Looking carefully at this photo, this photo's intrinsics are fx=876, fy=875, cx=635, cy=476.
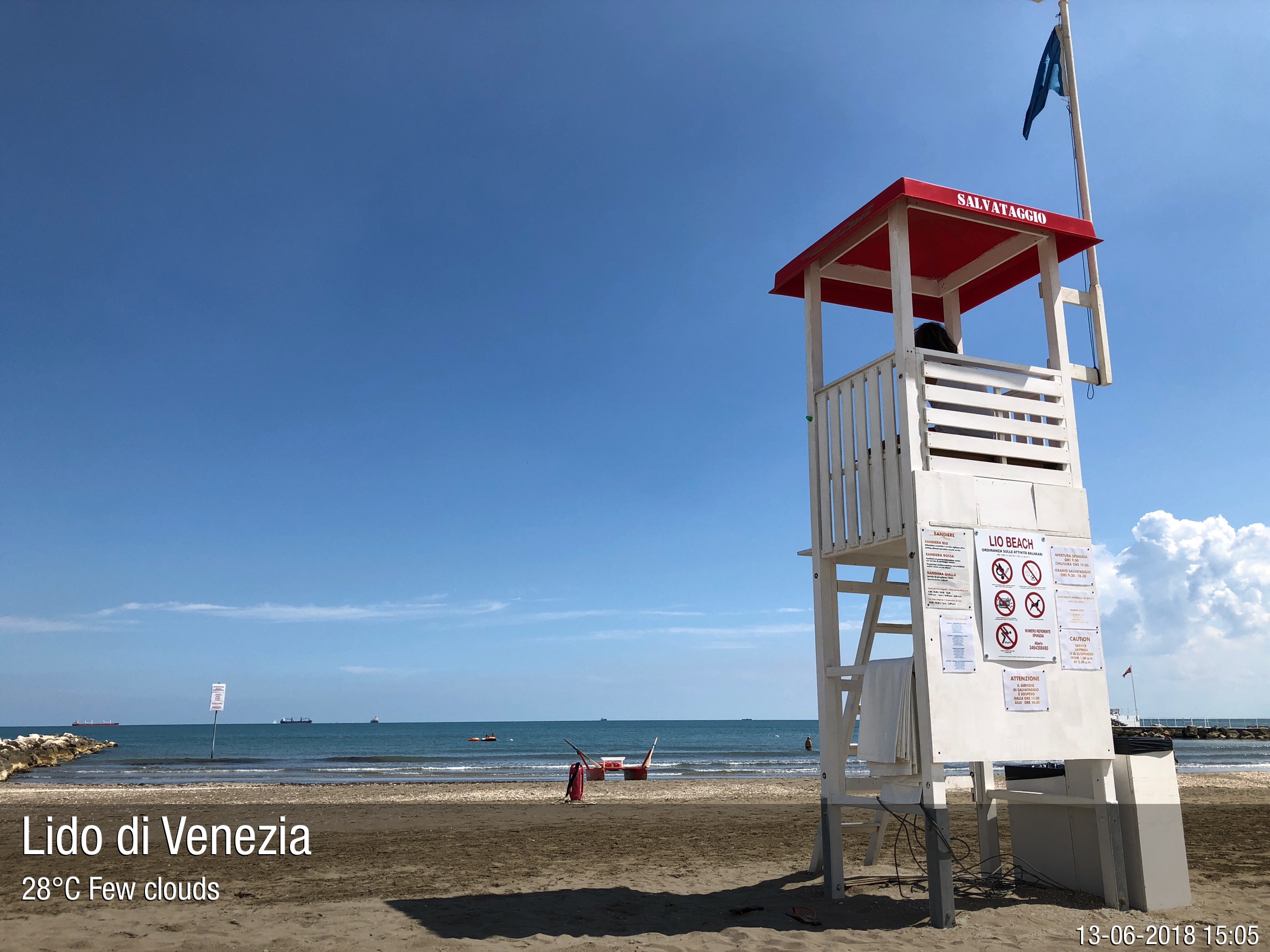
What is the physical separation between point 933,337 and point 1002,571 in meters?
2.18

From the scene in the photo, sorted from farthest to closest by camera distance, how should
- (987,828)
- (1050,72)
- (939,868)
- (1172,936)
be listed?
(1050,72)
(987,828)
(939,868)
(1172,936)

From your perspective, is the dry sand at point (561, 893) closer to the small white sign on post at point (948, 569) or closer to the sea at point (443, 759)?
the small white sign on post at point (948, 569)

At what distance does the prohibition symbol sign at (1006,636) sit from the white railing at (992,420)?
3.61ft

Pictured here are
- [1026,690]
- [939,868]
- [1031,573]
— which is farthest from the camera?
[1031,573]

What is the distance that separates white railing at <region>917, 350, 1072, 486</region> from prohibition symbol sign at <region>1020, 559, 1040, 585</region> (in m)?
0.65

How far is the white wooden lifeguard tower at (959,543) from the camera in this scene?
5.93 m

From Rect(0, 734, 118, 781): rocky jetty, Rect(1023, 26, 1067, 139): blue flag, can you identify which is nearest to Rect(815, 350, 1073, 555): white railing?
Rect(1023, 26, 1067, 139): blue flag

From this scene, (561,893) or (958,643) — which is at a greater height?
(958,643)

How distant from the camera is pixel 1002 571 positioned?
621 cm

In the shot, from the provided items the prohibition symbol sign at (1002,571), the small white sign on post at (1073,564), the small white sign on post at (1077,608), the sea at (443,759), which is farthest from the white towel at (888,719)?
the sea at (443,759)

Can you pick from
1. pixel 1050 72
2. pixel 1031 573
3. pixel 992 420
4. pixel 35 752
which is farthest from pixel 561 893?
pixel 35 752

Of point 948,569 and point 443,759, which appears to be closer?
point 948,569

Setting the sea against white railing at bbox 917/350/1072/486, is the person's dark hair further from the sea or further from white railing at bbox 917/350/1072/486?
the sea
